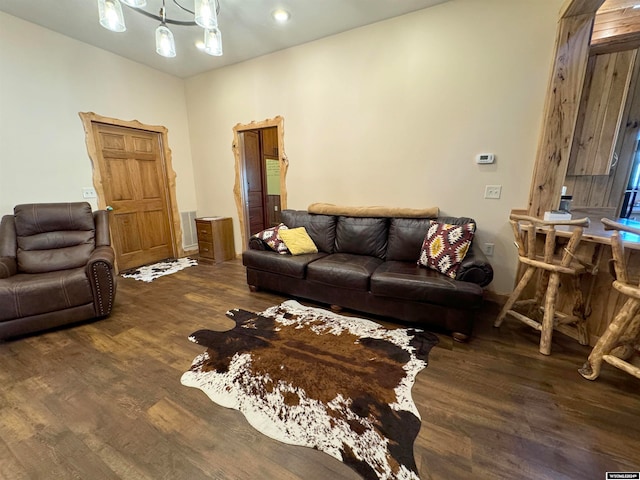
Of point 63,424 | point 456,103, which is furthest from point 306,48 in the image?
point 63,424

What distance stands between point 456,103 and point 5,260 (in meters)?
4.44

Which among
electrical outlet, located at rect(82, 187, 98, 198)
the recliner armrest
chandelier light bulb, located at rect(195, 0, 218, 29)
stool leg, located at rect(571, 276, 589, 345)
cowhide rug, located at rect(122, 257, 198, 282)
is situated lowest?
cowhide rug, located at rect(122, 257, 198, 282)

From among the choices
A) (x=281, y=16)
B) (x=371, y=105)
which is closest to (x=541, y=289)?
(x=371, y=105)

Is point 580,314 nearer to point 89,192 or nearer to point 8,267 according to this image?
point 8,267

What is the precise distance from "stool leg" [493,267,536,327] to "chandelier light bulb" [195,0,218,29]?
9.67 feet

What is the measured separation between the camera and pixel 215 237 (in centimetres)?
404

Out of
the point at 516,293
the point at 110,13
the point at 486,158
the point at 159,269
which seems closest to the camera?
the point at 110,13

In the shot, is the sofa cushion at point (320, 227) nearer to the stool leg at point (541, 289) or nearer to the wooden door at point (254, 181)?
the wooden door at point (254, 181)

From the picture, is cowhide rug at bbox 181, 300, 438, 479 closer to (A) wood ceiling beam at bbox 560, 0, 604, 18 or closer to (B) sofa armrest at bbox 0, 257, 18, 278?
(B) sofa armrest at bbox 0, 257, 18, 278

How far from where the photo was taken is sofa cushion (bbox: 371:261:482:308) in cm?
200

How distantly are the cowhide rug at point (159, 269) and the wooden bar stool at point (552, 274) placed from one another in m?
3.92

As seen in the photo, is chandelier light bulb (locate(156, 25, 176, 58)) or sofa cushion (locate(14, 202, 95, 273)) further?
sofa cushion (locate(14, 202, 95, 273))

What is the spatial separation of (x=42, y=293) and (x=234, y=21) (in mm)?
3076

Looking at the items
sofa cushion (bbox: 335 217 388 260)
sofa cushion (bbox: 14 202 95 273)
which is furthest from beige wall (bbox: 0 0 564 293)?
sofa cushion (bbox: 14 202 95 273)
